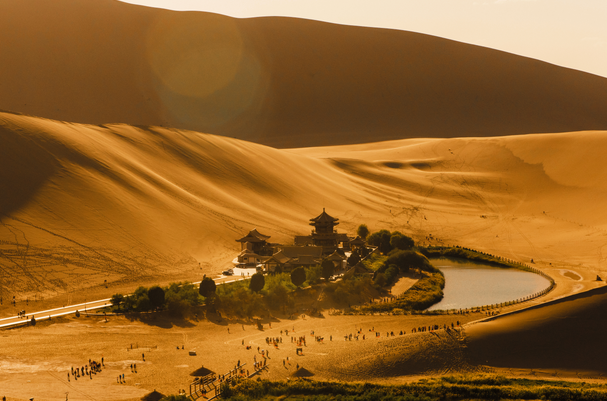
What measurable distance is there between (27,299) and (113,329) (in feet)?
A: 27.6

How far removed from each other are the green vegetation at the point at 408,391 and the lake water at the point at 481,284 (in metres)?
14.2

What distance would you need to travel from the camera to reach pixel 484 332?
32.1m

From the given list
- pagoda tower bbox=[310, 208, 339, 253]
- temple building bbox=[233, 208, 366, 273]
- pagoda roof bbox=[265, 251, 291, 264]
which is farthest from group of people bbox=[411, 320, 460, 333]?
Answer: pagoda tower bbox=[310, 208, 339, 253]

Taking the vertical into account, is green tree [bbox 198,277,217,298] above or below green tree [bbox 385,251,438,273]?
below

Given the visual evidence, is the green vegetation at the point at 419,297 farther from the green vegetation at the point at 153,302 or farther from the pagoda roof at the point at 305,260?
the green vegetation at the point at 153,302

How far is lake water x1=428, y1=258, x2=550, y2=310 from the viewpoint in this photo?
4234cm

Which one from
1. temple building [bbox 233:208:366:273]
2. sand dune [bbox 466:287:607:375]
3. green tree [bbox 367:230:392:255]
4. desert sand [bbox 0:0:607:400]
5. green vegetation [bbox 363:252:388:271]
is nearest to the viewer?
sand dune [bbox 466:287:607:375]

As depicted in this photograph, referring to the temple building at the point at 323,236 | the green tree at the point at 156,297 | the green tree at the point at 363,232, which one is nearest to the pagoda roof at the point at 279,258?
the temple building at the point at 323,236

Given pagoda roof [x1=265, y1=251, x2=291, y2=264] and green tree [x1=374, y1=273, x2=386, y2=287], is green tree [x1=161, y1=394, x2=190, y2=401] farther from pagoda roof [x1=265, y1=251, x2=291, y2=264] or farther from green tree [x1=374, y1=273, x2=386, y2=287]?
pagoda roof [x1=265, y1=251, x2=291, y2=264]

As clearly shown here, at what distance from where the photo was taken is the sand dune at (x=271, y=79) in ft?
443

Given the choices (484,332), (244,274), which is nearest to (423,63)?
(244,274)

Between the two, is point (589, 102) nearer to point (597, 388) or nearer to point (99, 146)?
point (99, 146)

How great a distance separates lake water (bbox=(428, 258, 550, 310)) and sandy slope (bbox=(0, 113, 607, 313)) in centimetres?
261

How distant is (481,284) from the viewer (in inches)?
1868
